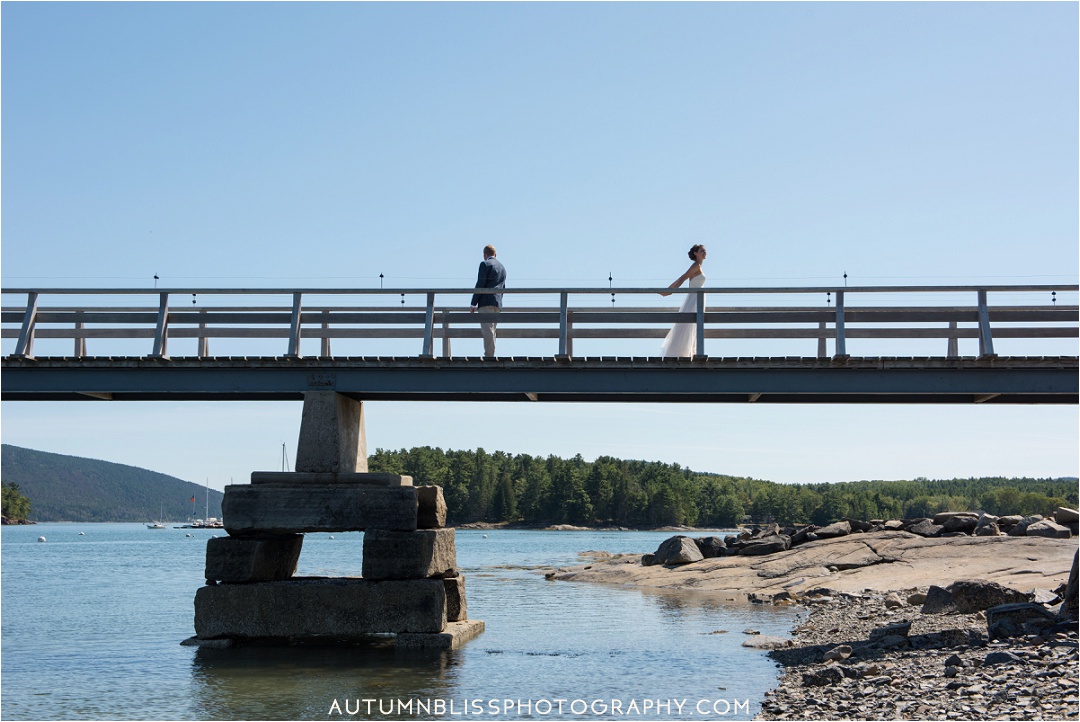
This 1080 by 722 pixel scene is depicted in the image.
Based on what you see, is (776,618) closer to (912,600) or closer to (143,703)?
(912,600)

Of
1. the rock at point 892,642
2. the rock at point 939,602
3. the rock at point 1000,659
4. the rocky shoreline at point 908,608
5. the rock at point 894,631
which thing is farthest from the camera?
the rock at point 939,602

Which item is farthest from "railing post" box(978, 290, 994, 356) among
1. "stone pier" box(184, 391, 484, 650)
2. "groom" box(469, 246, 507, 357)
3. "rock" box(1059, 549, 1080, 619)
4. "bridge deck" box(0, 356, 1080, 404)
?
Answer: "stone pier" box(184, 391, 484, 650)

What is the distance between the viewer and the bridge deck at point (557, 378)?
1638cm

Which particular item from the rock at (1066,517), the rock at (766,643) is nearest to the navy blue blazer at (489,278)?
the rock at (766,643)

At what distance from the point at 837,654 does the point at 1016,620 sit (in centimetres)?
252

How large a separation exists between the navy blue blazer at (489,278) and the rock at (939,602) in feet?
31.0

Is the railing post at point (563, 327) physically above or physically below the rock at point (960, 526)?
above

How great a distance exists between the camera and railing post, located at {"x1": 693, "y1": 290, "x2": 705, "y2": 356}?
16.5 metres

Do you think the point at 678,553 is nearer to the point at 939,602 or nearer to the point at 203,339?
the point at 939,602

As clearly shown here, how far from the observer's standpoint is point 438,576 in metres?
17.5

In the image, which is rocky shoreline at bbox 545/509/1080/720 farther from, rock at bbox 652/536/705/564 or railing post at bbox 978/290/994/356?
railing post at bbox 978/290/994/356

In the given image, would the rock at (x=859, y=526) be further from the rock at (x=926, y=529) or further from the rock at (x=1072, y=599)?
the rock at (x=1072, y=599)

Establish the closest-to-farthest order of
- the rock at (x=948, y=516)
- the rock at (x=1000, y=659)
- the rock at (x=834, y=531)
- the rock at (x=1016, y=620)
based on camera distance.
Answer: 1. the rock at (x=1000, y=659)
2. the rock at (x=1016, y=620)
3. the rock at (x=948, y=516)
4. the rock at (x=834, y=531)

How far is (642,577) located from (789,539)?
16.4 ft
